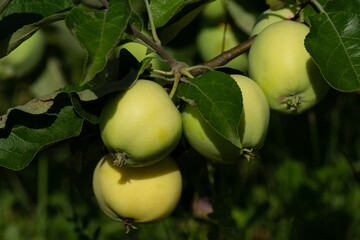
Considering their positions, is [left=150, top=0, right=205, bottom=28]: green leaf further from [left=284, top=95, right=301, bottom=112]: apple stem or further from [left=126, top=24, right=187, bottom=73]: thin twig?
[left=284, top=95, right=301, bottom=112]: apple stem

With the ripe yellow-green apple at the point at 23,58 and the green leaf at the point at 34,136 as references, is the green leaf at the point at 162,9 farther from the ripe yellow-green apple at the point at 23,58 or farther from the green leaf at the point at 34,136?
the ripe yellow-green apple at the point at 23,58

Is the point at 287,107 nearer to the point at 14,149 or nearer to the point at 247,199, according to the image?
the point at 14,149

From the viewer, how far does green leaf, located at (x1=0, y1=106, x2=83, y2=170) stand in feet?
2.89

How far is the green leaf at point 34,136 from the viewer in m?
0.88

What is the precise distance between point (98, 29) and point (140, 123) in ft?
0.50

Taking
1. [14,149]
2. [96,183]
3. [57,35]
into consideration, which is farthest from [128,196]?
[57,35]

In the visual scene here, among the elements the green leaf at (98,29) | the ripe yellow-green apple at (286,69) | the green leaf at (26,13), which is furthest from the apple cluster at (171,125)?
→ the green leaf at (26,13)

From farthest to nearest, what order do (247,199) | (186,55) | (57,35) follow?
(247,199) → (57,35) → (186,55)

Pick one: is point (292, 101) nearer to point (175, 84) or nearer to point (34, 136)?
point (175, 84)

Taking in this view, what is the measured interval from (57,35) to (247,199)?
1.16 metres

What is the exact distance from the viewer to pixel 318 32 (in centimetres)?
90

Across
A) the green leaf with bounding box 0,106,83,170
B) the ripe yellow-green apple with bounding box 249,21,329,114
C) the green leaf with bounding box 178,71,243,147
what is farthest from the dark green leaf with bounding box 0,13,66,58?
the ripe yellow-green apple with bounding box 249,21,329,114

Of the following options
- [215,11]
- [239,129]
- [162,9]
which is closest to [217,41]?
[215,11]

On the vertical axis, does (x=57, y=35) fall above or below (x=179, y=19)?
below
